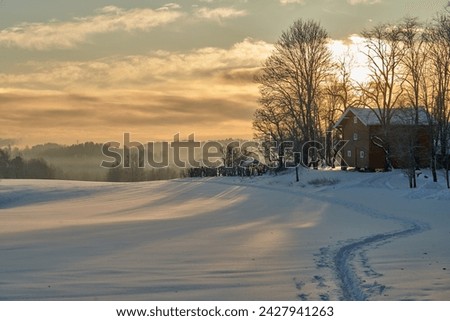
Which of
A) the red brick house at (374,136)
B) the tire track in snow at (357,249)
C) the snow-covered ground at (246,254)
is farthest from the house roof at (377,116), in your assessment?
the tire track in snow at (357,249)

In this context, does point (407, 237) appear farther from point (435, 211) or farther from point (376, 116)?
point (376, 116)

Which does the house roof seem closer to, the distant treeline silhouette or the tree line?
the tree line

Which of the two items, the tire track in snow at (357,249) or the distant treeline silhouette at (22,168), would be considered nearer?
the tire track in snow at (357,249)

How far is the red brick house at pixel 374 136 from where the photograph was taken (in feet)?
133

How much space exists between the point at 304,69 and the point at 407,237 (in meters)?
36.2

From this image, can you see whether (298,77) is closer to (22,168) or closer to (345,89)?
(345,89)

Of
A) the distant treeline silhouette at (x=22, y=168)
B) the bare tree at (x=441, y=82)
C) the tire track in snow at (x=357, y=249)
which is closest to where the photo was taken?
the tire track in snow at (x=357, y=249)

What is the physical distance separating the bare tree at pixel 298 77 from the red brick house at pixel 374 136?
3307mm

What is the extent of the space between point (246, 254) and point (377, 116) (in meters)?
37.1

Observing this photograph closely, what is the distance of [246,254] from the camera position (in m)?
13.7

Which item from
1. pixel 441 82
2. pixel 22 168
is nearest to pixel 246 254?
pixel 441 82

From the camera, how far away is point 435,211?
23859 millimetres

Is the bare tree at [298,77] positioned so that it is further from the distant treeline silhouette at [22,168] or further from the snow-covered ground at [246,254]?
the distant treeline silhouette at [22,168]

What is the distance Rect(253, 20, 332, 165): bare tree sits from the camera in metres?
50.9
